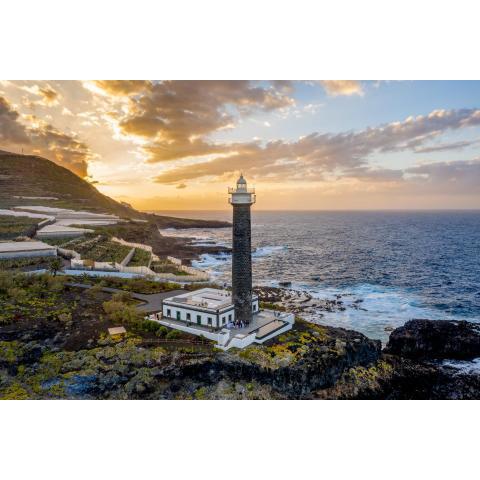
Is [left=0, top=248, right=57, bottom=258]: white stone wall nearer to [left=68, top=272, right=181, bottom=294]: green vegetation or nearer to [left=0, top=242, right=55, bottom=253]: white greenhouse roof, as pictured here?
[left=0, top=242, right=55, bottom=253]: white greenhouse roof

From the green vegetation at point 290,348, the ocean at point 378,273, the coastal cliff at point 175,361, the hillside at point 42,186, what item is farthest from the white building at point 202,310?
the hillside at point 42,186

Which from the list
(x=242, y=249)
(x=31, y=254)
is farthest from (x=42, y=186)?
(x=242, y=249)

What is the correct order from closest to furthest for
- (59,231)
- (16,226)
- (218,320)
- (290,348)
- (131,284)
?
(290,348) → (218,320) → (131,284) → (16,226) → (59,231)

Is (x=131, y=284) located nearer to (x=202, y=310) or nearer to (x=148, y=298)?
(x=148, y=298)

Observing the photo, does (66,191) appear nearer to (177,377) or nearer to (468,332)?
(177,377)

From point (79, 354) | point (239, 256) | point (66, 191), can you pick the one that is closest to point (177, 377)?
point (79, 354)

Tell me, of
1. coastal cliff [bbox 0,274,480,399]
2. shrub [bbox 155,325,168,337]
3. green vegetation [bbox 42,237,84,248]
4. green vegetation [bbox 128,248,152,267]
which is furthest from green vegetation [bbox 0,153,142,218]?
shrub [bbox 155,325,168,337]
